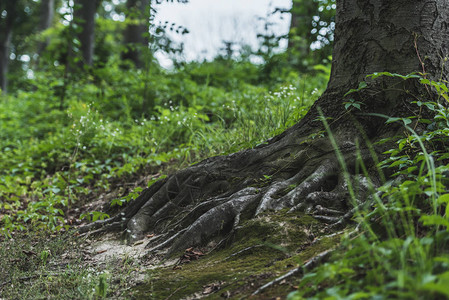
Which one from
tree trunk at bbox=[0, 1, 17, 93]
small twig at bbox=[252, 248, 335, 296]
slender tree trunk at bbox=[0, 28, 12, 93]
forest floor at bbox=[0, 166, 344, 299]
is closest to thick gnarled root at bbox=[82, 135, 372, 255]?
forest floor at bbox=[0, 166, 344, 299]

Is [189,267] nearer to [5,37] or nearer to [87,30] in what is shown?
[87,30]

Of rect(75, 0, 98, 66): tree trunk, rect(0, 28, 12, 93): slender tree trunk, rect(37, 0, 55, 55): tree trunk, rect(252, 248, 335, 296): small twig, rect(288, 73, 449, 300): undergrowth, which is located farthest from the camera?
rect(0, 28, 12, 93): slender tree trunk

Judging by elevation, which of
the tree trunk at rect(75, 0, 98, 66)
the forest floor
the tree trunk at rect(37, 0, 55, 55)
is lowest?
the forest floor

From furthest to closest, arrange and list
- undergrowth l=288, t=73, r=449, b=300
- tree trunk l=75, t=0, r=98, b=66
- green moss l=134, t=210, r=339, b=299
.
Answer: tree trunk l=75, t=0, r=98, b=66 < green moss l=134, t=210, r=339, b=299 < undergrowth l=288, t=73, r=449, b=300

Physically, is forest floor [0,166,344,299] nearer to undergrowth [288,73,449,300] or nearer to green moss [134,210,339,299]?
green moss [134,210,339,299]

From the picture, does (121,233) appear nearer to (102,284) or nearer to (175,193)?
(175,193)

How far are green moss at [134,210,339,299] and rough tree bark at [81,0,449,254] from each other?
18 cm

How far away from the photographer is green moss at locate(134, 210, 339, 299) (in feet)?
7.07

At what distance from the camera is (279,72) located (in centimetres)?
884

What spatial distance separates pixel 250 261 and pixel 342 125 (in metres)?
1.41

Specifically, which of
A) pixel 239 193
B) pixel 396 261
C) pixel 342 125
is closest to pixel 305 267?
pixel 396 261

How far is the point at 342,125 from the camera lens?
3129 mm

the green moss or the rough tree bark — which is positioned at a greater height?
the rough tree bark

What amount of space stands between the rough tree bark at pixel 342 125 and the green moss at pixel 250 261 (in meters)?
0.18
